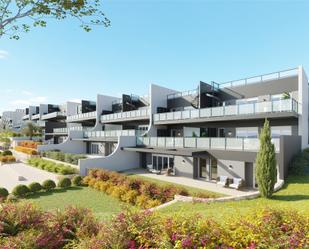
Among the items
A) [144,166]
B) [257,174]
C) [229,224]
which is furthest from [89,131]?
[229,224]

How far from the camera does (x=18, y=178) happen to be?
72.1 ft

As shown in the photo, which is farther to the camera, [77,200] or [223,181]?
[223,181]

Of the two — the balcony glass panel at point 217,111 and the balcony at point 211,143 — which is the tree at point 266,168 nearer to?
the balcony at point 211,143

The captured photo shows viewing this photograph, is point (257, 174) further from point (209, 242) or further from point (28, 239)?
point (28, 239)

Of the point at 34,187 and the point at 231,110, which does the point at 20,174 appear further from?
the point at 231,110

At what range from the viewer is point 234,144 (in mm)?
17219

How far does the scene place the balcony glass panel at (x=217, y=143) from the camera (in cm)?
1786

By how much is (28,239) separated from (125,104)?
Answer: 28.6m

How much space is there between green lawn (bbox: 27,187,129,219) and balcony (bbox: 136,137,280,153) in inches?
315

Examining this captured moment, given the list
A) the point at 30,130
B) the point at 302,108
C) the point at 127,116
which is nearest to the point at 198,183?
the point at 302,108

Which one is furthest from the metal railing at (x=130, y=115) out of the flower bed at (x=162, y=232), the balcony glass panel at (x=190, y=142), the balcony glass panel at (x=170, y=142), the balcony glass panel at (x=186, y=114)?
the flower bed at (x=162, y=232)

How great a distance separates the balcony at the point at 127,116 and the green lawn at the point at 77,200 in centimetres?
1270

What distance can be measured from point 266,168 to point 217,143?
568 cm

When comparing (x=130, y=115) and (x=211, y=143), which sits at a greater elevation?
(x=130, y=115)
